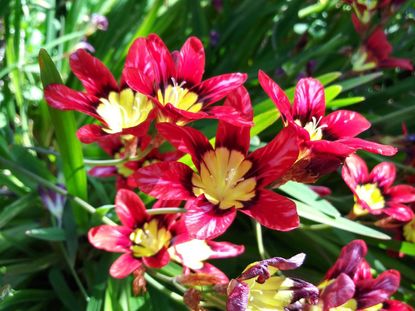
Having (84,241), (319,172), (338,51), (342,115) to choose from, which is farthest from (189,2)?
(319,172)

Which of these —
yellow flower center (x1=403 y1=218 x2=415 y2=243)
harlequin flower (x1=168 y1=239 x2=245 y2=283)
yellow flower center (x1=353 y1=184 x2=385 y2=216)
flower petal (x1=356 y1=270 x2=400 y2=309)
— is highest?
harlequin flower (x1=168 y1=239 x2=245 y2=283)

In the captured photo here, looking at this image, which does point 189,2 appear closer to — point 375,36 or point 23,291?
point 375,36

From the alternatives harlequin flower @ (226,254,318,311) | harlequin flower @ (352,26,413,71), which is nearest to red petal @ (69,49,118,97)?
harlequin flower @ (226,254,318,311)

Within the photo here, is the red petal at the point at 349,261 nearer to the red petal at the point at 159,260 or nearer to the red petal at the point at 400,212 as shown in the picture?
the red petal at the point at 400,212

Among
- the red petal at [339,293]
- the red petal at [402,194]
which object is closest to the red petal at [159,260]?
the red petal at [339,293]

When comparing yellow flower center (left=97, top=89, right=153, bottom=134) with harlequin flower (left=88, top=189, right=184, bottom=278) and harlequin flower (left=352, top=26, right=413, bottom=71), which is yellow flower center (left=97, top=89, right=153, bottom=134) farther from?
harlequin flower (left=352, top=26, right=413, bottom=71)
